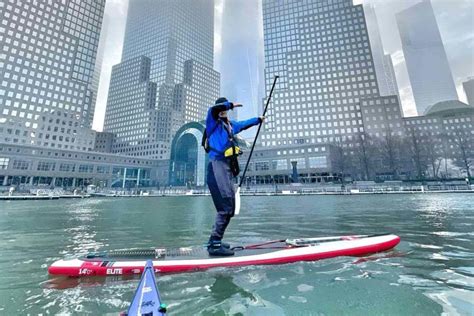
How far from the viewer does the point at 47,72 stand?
93000 millimetres

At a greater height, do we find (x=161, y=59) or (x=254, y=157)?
(x=161, y=59)

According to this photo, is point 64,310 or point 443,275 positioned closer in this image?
point 64,310

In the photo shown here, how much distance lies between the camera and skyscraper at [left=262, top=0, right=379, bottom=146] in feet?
343

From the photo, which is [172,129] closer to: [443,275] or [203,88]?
[203,88]

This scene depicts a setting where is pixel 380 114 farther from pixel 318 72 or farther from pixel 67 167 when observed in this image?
pixel 67 167

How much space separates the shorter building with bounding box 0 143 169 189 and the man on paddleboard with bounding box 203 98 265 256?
88.8 meters

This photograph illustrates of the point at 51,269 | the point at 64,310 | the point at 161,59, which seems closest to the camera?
the point at 64,310

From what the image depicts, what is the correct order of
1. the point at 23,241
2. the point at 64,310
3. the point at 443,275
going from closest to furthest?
the point at 64,310 → the point at 443,275 → the point at 23,241

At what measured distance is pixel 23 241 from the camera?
7430 millimetres

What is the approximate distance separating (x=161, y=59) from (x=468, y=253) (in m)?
169

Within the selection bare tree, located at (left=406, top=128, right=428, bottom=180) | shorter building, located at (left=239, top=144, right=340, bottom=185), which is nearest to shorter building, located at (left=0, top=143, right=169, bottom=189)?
shorter building, located at (left=239, top=144, right=340, bottom=185)

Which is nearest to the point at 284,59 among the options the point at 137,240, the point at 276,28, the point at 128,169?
the point at 276,28

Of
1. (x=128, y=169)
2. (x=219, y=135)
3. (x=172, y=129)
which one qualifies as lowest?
(x=219, y=135)

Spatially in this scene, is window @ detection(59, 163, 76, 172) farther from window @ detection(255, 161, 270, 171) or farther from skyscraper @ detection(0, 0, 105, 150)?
window @ detection(255, 161, 270, 171)
